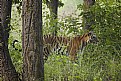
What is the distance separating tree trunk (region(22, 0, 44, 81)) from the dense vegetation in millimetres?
634

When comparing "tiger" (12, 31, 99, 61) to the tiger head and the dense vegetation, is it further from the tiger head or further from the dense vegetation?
the dense vegetation

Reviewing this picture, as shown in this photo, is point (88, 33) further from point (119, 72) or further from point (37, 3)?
point (37, 3)

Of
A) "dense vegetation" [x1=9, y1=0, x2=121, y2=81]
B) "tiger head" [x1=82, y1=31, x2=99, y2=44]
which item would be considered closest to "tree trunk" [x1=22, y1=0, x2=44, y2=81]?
"dense vegetation" [x1=9, y1=0, x2=121, y2=81]

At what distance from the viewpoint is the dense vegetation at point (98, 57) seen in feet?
18.3

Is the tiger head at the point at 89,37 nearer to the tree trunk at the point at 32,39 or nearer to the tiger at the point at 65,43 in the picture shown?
the tiger at the point at 65,43

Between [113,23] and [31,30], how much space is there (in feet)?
7.78

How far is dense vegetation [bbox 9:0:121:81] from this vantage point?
557cm

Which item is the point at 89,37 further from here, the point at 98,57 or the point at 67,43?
the point at 98,57

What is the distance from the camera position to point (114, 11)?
6621 millimetres

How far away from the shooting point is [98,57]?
6262 mm

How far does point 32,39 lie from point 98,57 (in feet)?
6.31

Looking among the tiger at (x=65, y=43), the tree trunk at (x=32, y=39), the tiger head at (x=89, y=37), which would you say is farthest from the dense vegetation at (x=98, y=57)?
the tiger at (x=65, y=43)

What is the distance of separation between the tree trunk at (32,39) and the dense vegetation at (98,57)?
2.08 feet

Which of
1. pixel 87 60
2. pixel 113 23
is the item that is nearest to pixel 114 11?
pixel 113 23
